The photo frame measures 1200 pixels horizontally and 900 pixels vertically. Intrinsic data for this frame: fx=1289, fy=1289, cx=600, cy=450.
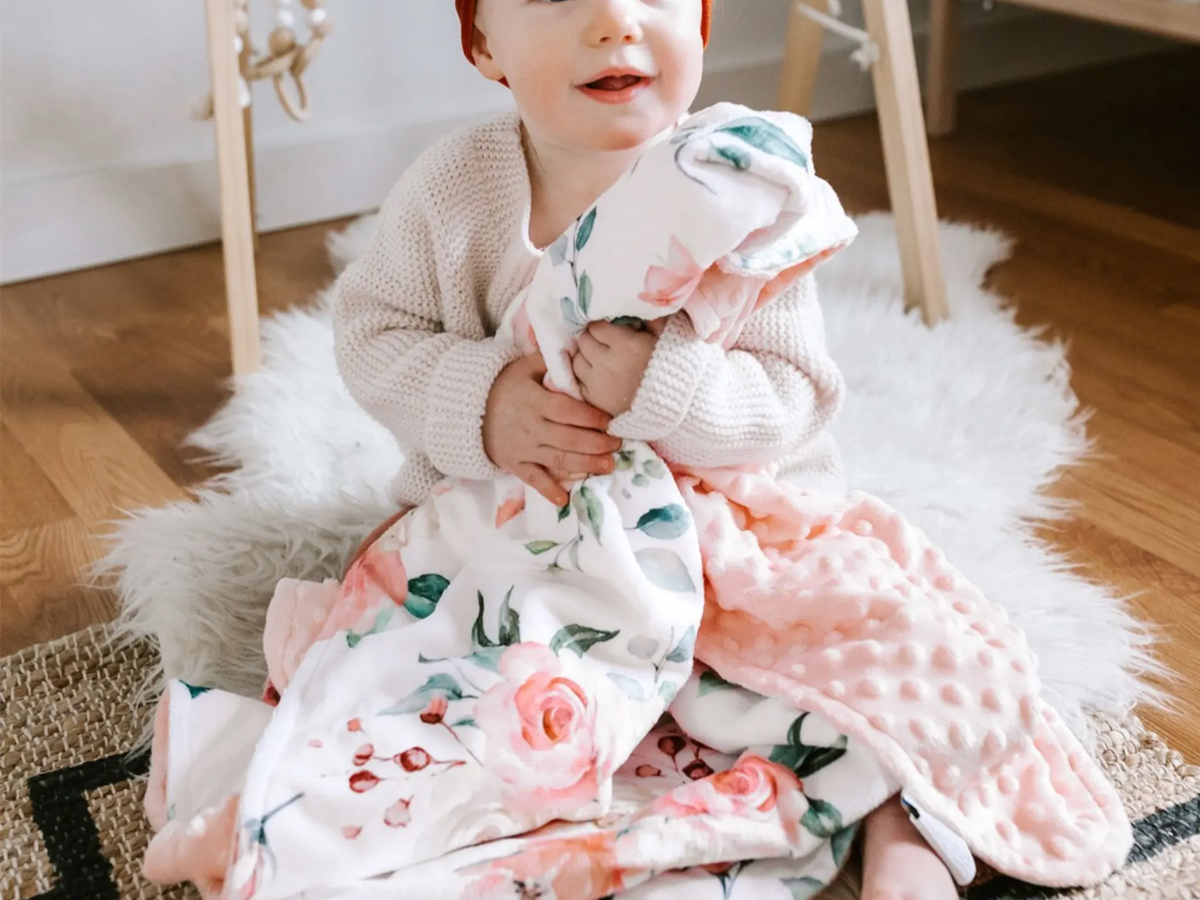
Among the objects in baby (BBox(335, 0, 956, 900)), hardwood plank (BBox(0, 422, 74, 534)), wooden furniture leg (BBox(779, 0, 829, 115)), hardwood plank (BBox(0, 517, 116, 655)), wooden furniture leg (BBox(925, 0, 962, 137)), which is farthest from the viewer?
wooden furniture leg (BBox(925, 0, 962, 137))

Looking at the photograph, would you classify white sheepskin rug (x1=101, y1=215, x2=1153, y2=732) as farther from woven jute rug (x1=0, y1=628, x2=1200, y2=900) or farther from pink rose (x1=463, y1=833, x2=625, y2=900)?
pink rose (x1=463, y1=833, x2=625, y2=900)

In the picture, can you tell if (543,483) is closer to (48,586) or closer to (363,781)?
(363,781)

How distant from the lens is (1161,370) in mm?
1331

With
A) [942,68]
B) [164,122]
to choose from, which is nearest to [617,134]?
[164,122]

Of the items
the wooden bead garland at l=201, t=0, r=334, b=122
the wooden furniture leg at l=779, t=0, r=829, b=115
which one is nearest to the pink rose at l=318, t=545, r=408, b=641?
the wooden bead garland at l=201, t=0, r=334, b=122

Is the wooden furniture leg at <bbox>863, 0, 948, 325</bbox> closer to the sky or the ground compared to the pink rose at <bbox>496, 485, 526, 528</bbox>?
closer to the ground

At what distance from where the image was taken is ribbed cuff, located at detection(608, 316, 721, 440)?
70 cm

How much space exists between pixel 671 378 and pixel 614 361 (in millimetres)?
34

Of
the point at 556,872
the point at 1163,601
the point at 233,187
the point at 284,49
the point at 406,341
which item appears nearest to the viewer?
the point at 556,872

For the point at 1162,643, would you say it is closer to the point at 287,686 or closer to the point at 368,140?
the point at 287,686

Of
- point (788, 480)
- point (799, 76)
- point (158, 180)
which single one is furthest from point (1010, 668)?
point (158, 180)

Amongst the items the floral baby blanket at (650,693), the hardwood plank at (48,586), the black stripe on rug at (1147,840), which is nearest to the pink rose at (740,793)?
the floral baby blanket at (650,693)

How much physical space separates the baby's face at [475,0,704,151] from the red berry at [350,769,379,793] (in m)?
0.39

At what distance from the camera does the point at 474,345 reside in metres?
0.81
